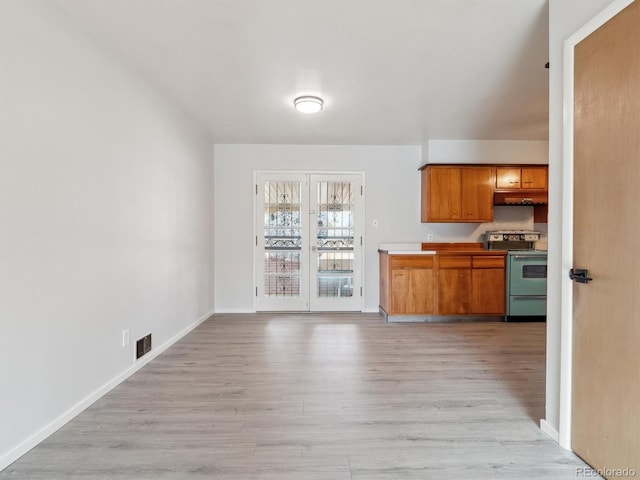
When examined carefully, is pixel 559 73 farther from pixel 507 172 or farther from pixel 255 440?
pixel 507 172

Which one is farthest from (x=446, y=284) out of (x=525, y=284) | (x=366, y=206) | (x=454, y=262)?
(x=366, y=206)

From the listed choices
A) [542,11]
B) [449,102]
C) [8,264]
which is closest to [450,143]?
[449,102]

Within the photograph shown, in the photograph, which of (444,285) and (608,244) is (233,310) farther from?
(608,244)

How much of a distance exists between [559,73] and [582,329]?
1325mm

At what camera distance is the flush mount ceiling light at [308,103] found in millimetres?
3060

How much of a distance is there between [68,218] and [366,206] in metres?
3.61

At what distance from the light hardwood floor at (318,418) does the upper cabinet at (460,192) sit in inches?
73.8

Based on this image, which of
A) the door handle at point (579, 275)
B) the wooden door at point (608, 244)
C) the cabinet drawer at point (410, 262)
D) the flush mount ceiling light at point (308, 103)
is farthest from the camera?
the cabinet drawer at point (410, 262)

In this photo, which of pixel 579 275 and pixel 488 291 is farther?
pixel 488 291

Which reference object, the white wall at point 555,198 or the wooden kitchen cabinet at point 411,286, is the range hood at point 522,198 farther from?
the white wall at point 555,198

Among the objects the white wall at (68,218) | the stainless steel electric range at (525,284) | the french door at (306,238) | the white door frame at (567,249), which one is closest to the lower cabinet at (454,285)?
the stainless steel electric range at (525,284)

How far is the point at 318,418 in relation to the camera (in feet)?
6.55

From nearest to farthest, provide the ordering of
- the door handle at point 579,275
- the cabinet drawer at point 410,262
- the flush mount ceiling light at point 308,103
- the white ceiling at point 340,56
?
the door handle at point 579,275 → the white ceiling at point 340,56 → the flush mount ceiling light at point 308,103 → the cabinet drawer at point 410,262

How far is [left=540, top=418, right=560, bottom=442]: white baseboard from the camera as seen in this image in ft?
5.80
